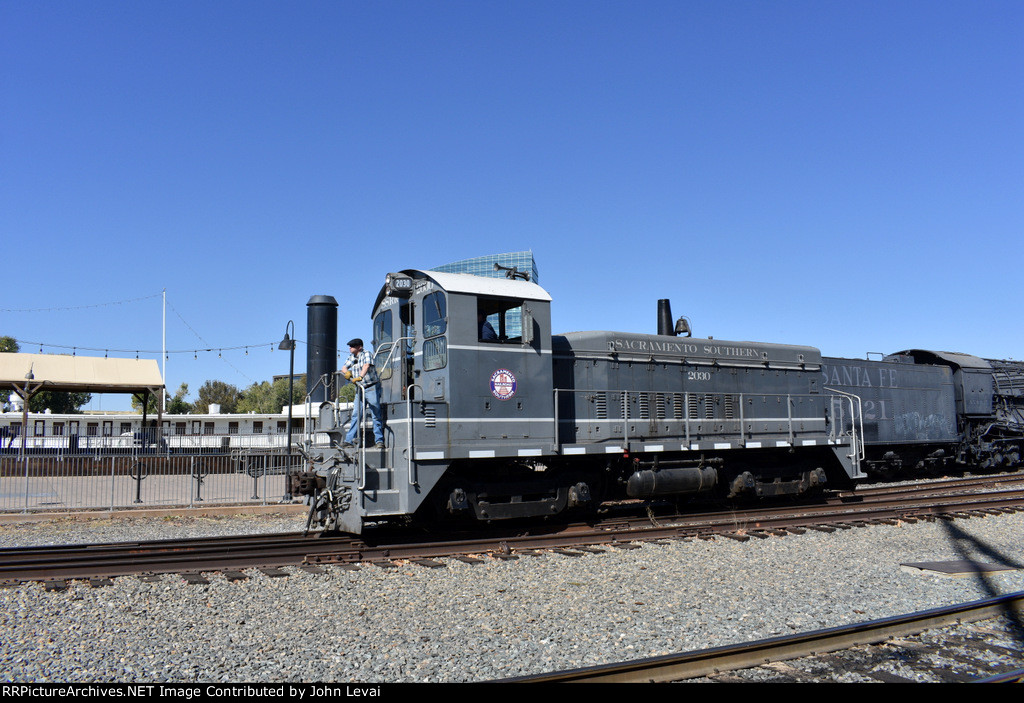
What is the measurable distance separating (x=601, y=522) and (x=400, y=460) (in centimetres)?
381

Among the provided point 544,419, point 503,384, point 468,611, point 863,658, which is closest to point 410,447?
point 503,384

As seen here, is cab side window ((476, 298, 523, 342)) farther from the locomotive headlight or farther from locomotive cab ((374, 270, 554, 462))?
the locomotive headlight

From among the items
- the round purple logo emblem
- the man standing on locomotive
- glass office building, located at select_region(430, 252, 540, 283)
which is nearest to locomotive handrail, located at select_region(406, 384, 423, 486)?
the man standing on locomotive

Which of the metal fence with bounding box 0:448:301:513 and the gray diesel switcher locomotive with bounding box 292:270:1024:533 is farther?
the metal fence with bounding box 0:448:301:513

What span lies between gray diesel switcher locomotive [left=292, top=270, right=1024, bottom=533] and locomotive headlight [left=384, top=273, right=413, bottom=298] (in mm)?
31

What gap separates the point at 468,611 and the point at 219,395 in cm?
9875

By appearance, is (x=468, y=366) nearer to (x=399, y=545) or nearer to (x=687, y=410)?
(x=399, y=545)

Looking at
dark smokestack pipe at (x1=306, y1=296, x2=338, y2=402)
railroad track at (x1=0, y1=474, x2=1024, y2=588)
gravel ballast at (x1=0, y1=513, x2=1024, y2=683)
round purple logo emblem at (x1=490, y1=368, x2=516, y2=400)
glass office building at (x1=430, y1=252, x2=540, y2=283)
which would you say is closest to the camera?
gravel ballast at (x1=0, y1=513, x2=1024, y2=683)

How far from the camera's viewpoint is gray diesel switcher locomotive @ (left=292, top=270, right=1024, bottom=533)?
30.7 feet

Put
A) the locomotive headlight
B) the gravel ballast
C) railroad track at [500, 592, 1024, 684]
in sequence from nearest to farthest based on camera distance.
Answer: railroad track at [500, 592, 1024, 684], the gravel ballast, the locomotive headlight

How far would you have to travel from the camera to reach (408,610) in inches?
251

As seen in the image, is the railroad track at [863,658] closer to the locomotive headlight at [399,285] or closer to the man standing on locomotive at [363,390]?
the man standing on locomotive at [363,390]

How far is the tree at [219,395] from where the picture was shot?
93.9 m
